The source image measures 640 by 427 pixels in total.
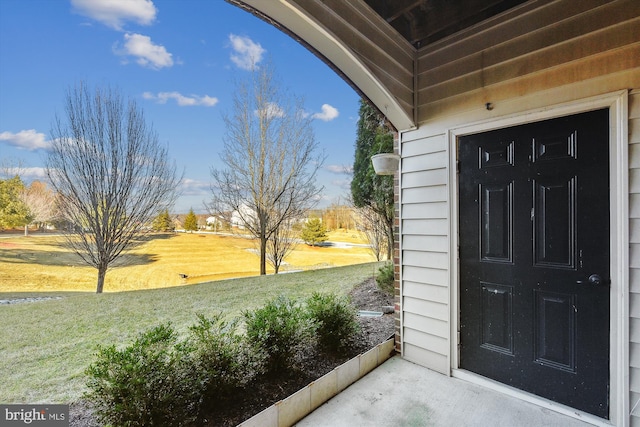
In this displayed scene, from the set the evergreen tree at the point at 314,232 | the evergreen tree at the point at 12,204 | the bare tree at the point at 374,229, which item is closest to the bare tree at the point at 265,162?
the evergreen tree at the point at 314,232

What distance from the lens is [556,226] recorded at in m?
1.82

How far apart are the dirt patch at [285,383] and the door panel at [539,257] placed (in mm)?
835

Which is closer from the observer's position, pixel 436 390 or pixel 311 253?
pixel 436 390

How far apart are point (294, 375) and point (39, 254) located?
1.92m

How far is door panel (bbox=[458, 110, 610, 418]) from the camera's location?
1685 millimetres

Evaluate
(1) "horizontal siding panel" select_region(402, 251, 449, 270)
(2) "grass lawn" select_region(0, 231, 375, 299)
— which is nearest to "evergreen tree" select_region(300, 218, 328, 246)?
(2) "grass lawn" select_region(0, 231, 375, 299)

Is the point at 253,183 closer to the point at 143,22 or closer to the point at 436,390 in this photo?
the point at 143,22

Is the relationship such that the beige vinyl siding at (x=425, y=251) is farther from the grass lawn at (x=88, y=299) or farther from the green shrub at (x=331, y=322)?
the grass lawn at (x=88, y=299)

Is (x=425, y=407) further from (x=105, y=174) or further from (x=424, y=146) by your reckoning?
(x=105, y=174)

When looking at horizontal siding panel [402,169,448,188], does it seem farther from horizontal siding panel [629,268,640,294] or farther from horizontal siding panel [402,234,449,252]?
horizontal siding panel [629,268,640,294]

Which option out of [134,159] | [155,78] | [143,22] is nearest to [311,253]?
[134,159]

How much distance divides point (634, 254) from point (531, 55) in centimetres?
140

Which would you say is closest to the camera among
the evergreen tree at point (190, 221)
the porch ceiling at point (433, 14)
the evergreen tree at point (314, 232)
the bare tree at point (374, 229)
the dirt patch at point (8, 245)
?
the dirt patch at point (8, 245)

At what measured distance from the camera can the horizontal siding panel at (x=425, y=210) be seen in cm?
231
